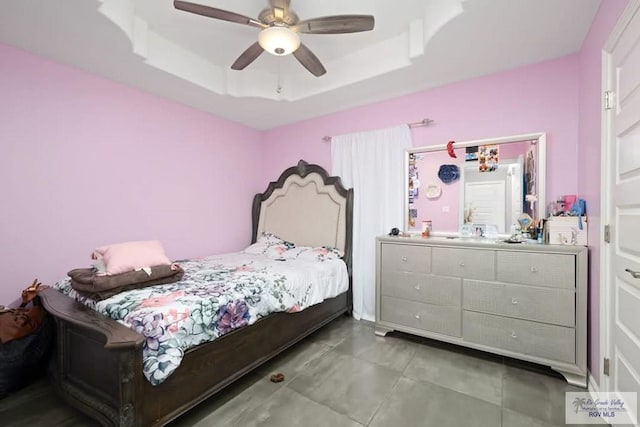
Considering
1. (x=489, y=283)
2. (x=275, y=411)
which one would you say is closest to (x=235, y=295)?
(x=275, y=411)

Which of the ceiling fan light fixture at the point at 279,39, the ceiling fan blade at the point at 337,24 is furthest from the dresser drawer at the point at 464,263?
the ceiling fan light fixture at the point at 279,39

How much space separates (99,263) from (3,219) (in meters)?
0.82

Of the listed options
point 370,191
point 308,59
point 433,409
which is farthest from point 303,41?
point 433,409

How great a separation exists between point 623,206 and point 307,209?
2721 mm

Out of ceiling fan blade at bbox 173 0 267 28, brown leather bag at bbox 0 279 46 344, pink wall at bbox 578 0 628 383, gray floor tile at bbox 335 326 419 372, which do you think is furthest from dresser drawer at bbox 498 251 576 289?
brown leather bag at bbox 0 279 46 344

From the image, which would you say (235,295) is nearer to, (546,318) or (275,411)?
(275,411)

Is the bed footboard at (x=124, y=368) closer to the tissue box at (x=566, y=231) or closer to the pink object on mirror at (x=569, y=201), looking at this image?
the tissue box at (x=566, y=231)

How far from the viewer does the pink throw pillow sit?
184 centimetres

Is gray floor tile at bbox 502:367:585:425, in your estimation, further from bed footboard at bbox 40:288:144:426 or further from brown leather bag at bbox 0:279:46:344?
brown leather bag at bbox 0:279:46:344

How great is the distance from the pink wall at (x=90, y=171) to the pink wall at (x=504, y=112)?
6.21 feet

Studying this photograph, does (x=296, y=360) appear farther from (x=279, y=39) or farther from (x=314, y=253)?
(x=279, y=39)

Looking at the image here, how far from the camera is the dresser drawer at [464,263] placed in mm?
2182

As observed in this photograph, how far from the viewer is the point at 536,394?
70.4 inches

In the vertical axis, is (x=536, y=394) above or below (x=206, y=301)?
below
